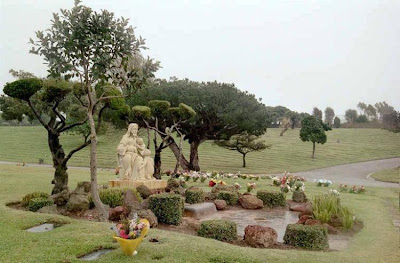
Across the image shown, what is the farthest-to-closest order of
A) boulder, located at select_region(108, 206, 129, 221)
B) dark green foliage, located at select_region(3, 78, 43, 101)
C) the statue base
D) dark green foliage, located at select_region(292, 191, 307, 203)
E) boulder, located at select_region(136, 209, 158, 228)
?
dark green foliage, located at select_region(292, 191, 307, 203), the statue base, dark green foliage, located at select_region(3, 78, 43, 101), boulder, located at select_region(108, 206, 129, 221), boulder, located at select_region(136, 209, 158, 228)

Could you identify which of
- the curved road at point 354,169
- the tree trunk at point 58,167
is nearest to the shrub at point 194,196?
the tree trunk at point 58,167

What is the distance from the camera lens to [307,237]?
27.3 feet

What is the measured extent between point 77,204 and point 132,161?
14.4 feet

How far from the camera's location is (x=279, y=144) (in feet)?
202

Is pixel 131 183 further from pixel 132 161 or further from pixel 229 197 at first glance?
pixel 229 197

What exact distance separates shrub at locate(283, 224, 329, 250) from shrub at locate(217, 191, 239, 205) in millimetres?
4996

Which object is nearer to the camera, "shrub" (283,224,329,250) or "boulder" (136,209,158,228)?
"shrub" (283,224,329,250)

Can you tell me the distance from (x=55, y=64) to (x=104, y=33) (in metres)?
1.50

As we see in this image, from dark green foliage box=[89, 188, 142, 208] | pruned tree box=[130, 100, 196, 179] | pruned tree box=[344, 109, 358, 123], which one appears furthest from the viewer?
pruned tree box=[344, 109, 358, 123]

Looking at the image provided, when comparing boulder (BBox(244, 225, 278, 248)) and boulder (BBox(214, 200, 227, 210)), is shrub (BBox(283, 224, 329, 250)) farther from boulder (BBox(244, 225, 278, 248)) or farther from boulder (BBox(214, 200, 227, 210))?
boulder (BBox(214, 200, 227, 210))

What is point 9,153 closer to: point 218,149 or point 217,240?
point 218,149

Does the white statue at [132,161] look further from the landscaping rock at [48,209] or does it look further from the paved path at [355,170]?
the paved path at [355,170]

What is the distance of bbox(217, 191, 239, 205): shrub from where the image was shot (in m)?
13.6

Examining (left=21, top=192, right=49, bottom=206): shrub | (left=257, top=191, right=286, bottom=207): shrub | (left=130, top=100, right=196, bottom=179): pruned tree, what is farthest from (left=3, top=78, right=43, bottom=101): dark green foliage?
(left=257, top=191, right=286, bottom=207): shrub
